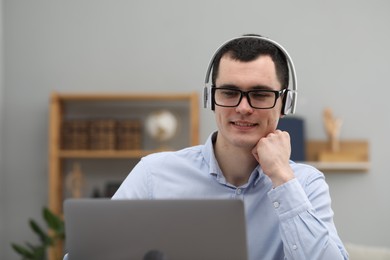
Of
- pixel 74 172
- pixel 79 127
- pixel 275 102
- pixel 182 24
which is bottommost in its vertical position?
pixel 74 172

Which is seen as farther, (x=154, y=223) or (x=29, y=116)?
(x=29, y=116)

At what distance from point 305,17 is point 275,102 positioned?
308 cm

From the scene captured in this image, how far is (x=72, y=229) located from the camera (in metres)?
1.31

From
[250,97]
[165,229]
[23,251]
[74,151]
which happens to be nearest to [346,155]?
[74,151]

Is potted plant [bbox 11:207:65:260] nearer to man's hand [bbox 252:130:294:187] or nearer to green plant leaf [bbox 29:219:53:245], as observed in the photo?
green plant leaf [bbox 29:219:53:245]

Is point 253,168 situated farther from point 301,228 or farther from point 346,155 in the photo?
point 346,155

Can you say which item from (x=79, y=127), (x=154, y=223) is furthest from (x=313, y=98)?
(x=154, y=223)

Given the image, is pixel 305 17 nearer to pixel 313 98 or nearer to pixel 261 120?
pixel 313 98

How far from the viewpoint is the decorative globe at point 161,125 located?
14.5 feet

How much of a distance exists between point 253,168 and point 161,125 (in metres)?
2.71

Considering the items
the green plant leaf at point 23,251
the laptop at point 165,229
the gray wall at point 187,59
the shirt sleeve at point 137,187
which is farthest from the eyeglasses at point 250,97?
the gray wall at point 187,59

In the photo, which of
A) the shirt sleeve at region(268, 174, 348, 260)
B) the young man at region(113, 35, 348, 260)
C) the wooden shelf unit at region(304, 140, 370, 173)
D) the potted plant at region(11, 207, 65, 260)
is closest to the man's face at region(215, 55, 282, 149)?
the young man at region(113, 35, 348, 260)

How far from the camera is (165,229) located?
1271mm

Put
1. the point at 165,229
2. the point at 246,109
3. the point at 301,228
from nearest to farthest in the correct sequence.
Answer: the point at 165,229
the point at 301,228
the point at 246,109
